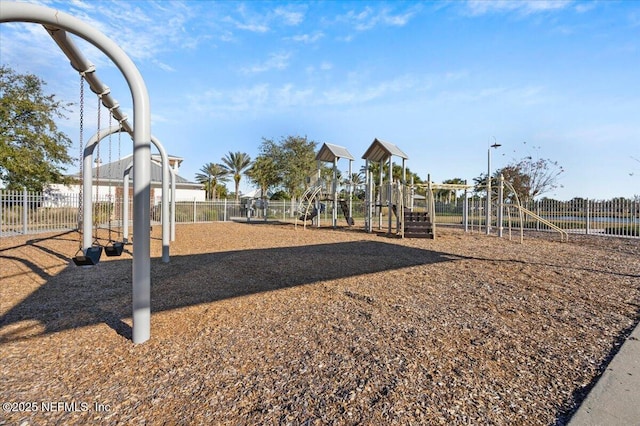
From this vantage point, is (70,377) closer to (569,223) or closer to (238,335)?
(238,335)

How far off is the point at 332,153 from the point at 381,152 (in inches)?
143

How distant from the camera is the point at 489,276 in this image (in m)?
6.49

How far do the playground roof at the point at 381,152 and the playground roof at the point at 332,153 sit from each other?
7.35 feet

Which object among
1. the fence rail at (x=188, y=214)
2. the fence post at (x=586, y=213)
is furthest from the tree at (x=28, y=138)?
the fence post at (x=586, y=213)

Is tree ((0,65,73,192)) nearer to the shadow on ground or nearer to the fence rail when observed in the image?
the fence rail

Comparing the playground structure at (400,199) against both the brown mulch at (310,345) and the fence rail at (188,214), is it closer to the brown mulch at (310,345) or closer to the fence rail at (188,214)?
the fence rail at (188,214)

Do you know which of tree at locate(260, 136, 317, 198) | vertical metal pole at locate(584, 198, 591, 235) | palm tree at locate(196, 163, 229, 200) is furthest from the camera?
palm tree at locate(196, 163, 229, 200)

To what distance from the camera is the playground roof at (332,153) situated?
19672 millimetres

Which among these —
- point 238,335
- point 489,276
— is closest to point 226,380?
point 238,335

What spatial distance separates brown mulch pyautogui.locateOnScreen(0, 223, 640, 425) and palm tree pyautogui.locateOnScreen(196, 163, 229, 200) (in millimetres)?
43266

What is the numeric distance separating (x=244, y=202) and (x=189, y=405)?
2672cm

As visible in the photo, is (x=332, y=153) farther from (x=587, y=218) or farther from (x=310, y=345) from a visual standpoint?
(x=310, y=345)

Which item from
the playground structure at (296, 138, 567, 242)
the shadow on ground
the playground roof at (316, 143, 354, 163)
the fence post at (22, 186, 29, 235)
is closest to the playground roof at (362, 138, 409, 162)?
the playground structure at (296, 138, 567, 242)

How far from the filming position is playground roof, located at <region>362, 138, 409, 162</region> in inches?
633
